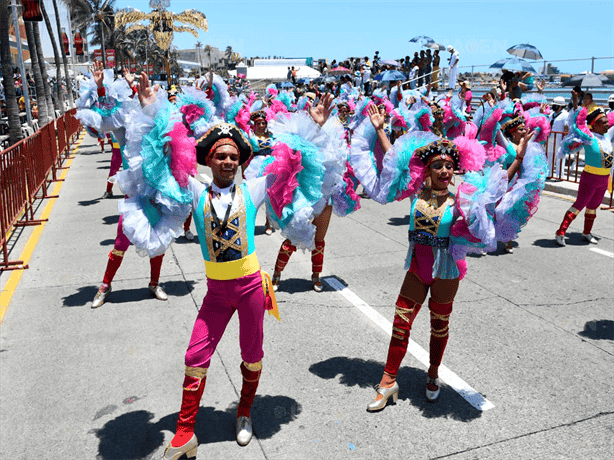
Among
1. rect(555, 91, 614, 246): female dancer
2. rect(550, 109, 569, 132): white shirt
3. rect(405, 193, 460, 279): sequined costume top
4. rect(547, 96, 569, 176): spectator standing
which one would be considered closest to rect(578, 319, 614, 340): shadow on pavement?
rect(405, 193, 460, 279): sequined costume top

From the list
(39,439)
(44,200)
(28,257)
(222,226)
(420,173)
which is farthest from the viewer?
(44,200)

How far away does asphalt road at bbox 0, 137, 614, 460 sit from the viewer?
3893mm

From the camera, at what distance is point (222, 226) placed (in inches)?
144

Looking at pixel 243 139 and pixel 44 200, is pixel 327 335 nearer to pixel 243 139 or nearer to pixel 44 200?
pixel 243 139

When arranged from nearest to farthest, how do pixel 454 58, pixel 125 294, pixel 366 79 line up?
pixel 125 294 < pixel 454 58 < pixel 366 79

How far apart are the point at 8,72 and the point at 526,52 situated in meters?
15.5

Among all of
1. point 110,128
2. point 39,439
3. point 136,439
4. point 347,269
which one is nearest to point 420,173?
point 136,439

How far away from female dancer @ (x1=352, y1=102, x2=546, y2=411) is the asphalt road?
1.48 ft

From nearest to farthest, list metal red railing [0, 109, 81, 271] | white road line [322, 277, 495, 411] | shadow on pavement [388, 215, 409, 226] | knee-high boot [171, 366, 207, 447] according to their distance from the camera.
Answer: knee-high boot [171, 366, 207, 447] → white road line [322, 277, 495, 411] → metal red railing [0, 109, 81, 271] → shadow on pavement [388, 215, 409, 226]

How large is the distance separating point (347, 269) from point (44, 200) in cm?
821

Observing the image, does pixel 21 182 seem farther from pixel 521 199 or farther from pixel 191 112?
pixel 521 199

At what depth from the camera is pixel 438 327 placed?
4.32m

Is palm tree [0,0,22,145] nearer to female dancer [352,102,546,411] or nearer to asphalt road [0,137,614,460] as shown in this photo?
asphalt road [0,137,614,460]

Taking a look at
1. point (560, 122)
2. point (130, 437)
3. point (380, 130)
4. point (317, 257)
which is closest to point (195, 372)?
point (130, 437)
